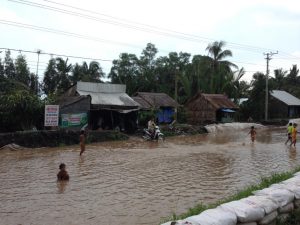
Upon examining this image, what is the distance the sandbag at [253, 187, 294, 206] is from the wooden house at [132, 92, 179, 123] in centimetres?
2838

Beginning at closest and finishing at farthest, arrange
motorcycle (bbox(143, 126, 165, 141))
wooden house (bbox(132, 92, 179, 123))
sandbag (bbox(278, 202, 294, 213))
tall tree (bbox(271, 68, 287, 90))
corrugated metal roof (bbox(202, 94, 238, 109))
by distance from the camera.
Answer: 1. sandbag (bbox(278, 202, 294, 213))
2. motorcycle (bbox(143, 126, 165, 141))
3. wooden house (bbox(132, 92, 179, 123))
4. corrugated metal roof (bbox(202, 94, 238, 109))
5. tall tree (bbox(271, 68, 287, 90))

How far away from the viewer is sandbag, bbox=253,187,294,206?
580 centimetres

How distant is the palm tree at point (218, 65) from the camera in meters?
43.7

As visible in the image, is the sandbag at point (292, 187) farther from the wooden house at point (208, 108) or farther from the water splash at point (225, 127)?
the wooden house at point (208, 108)

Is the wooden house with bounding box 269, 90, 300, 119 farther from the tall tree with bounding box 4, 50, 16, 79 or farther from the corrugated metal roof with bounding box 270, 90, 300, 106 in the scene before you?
the tall tree with bounding box 4, 50, 16, 79

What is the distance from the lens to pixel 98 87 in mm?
29500

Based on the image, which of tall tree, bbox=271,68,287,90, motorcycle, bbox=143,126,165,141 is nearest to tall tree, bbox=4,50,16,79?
motorcycle, bbox=143,126,165,141

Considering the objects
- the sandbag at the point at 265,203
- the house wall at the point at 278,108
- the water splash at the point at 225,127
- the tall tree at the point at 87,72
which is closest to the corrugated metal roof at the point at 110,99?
the water splash at the point at 225,127

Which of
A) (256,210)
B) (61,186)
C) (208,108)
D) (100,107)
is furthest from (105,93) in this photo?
(256,210)

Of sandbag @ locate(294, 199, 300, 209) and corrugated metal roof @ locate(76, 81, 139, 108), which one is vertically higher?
corrugated metal roof @ locate(76, 81, 139, 108)

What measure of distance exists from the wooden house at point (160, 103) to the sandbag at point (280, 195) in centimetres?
2838

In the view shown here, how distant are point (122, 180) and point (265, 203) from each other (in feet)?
23.1

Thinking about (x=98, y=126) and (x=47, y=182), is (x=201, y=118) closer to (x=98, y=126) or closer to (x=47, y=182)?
(x=98, y=126)

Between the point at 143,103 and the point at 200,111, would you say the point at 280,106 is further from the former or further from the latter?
the point at 143,103
